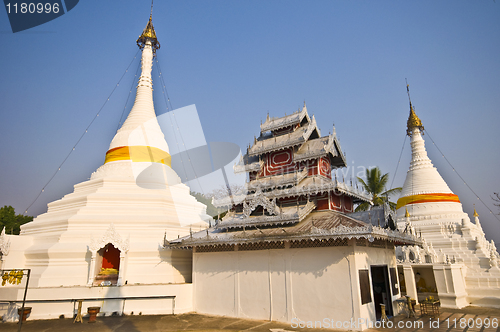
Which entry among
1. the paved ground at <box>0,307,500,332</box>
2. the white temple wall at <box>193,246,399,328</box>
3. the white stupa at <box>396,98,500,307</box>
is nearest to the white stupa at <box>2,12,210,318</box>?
the paved ground at <box>0,307,500,332</box>

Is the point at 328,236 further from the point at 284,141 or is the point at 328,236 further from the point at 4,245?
the point at 4,245

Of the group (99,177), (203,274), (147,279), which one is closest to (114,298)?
(147,279)

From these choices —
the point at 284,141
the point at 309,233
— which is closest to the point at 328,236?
the point at 309,233

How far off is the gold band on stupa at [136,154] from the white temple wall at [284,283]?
34.1 feet

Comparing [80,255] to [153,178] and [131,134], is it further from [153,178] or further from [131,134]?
[131,134]

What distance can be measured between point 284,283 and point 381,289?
6.40m

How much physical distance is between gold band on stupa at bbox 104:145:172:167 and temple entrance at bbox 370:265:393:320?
665 inches

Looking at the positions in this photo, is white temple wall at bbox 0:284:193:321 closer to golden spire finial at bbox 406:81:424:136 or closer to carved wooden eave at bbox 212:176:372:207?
carved wooden eave at bbox 212:176:372:207

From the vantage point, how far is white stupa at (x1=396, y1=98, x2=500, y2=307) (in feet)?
59.8

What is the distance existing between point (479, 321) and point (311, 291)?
7708 millimetres

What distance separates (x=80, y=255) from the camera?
54.8 ft

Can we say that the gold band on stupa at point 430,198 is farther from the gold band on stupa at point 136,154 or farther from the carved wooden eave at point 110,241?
the carved wooden eave at point 110,241

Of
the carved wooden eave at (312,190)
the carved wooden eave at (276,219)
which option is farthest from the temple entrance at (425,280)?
the carved wooden eave at (276,219)

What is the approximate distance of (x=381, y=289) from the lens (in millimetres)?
16672
